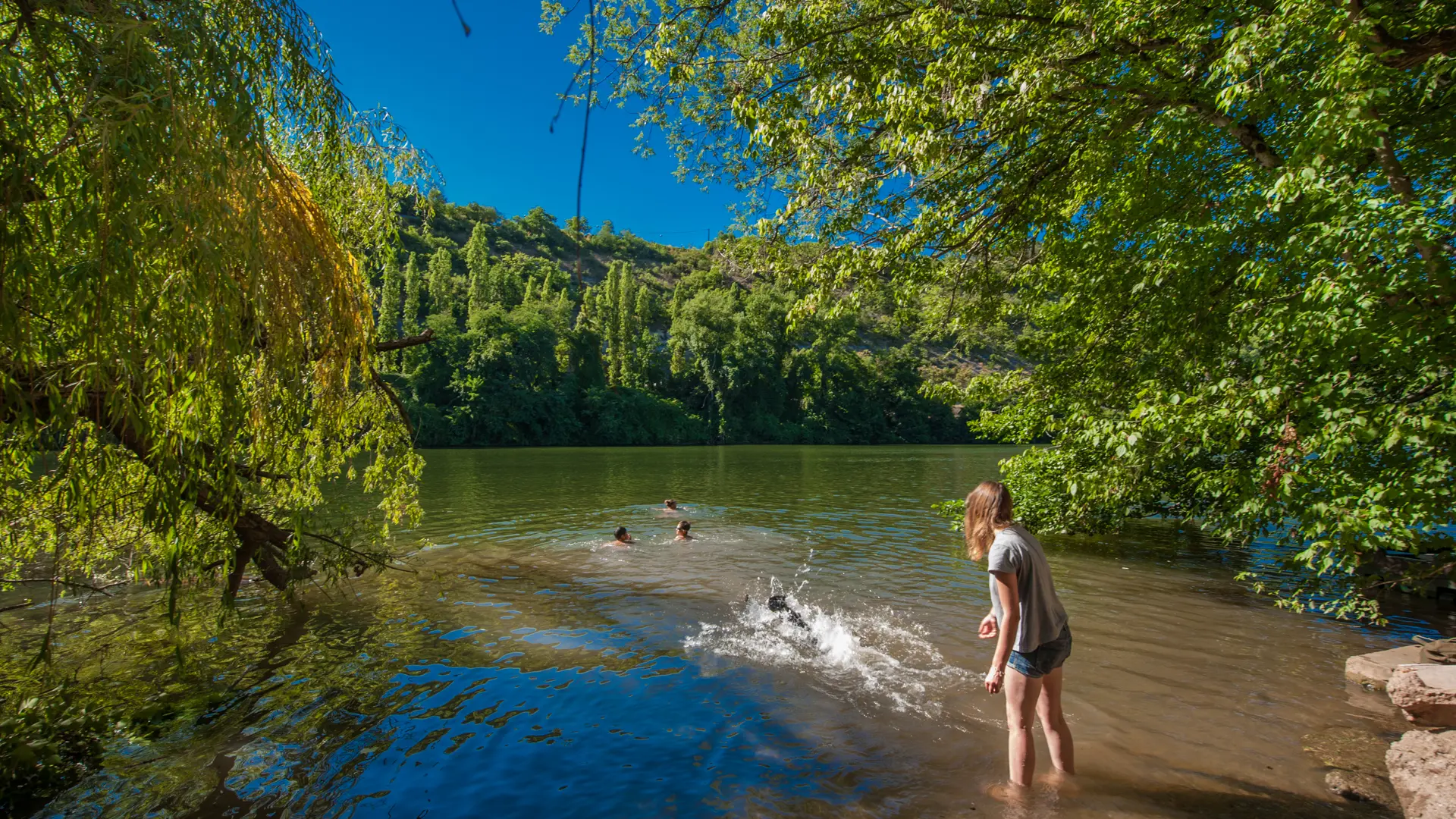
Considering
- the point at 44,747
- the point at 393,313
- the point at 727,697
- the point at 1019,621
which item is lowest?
the point at 727,697

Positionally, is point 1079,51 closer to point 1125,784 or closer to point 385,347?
point 1125,784

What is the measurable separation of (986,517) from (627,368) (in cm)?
8121

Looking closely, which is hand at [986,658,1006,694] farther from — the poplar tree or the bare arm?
the poplar tree

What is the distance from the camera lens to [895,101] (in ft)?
25.4

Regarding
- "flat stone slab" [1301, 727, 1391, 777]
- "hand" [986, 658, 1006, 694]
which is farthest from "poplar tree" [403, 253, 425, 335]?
"flat stone slab" [1301, 727, 1391, 777]

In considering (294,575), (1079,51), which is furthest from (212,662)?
(1079,51)

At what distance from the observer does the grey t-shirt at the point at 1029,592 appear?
173 inches

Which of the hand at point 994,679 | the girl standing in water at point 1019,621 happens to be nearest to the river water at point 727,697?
the girl standing in water at point 1019,621

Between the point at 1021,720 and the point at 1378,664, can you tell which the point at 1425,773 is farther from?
the point at 1378,664

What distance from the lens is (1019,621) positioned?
14.5 ft

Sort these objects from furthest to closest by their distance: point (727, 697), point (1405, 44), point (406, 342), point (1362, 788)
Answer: point (406, 342) → point (727, 697) → point (1405, 44) → point (1362, 788)

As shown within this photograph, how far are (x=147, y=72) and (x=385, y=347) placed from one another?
3584 millimetres

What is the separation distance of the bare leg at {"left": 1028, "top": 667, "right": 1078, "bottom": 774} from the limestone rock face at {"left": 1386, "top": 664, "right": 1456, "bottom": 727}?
3.10 meters

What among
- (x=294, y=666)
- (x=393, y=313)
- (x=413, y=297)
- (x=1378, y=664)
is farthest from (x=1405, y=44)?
(x=413, y=297)
